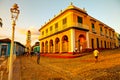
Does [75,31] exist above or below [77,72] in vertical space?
above

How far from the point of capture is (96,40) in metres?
25.4

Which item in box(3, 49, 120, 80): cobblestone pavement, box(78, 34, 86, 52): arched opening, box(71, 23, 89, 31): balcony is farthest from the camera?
box(78, 34, 86, 52): arched opening

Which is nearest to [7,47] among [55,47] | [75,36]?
[55,47]

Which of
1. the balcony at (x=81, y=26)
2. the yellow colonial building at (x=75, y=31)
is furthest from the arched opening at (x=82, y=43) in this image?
the balcony at (x=81, y=26)

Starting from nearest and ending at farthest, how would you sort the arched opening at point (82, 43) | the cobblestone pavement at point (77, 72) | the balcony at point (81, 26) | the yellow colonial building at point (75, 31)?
the cobblestone pavement at point (77, 72) → the balcony at point (81, 26) → the yellow colonial building at point (75, 31) → the arched opening at point (82, 43)

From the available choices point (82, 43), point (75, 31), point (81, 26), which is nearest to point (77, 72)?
point (75, 31)

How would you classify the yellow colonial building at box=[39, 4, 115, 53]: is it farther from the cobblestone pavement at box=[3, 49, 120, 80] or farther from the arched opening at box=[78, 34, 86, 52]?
the cobblestone pavement at box=[3, 49, 120, 80]

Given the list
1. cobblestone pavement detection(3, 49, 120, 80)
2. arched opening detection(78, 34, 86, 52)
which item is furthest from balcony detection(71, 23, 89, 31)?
cobblestone pavement detection(3, 49, 120, 80)

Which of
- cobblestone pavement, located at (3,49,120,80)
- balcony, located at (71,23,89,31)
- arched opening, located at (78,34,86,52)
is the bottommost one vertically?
cobblestone pavement, located at (3,49,120,80)

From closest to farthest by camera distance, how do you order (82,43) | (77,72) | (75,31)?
(77,72)
(75,31)
(82,43)

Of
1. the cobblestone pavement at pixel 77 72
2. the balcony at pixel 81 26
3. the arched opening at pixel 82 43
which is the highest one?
the balcony at pixel 81 26

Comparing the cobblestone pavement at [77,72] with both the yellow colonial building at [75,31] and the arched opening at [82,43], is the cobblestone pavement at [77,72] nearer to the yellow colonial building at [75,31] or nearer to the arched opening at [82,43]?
the yellow colonial building at [75,31]

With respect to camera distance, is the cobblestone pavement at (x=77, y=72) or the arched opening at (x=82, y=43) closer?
the cobblestone pavement at (x=77, y=72)

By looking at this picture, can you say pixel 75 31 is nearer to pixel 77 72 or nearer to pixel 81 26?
pixel 81 26
